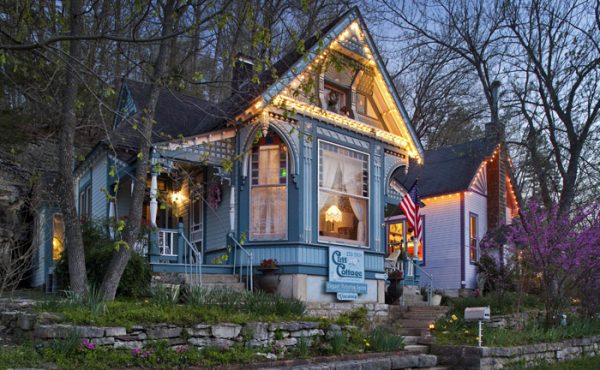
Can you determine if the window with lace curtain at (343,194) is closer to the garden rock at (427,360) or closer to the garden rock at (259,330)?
the garden rock at (427,360)

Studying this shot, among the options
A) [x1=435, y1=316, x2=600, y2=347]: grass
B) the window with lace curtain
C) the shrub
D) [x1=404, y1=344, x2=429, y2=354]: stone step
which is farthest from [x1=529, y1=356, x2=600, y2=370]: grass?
the window with lace curtain

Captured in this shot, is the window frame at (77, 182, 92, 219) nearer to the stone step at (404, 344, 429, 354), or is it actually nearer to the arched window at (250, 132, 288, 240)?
the arched window at (250, 132, 288, 240)

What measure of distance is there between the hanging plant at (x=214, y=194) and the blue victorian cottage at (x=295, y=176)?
0.03m

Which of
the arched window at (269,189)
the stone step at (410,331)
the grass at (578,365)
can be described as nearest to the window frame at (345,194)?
the arched window at (269,189)

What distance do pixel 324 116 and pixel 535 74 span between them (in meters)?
9.43

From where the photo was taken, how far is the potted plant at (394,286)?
14781 mm

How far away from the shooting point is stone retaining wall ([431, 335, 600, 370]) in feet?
35.1

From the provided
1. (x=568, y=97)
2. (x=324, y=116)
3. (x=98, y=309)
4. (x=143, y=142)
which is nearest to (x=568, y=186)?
(x=568, y=97)

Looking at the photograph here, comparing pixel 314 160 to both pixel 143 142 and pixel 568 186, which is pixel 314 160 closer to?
pixel 143 142

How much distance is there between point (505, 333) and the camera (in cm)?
1233

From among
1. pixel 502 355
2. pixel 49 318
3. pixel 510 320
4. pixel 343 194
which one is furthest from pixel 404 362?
pixel 49 318

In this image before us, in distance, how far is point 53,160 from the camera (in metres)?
17.9

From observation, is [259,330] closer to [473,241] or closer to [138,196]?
[138,196]

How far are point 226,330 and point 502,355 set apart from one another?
5.64 m
